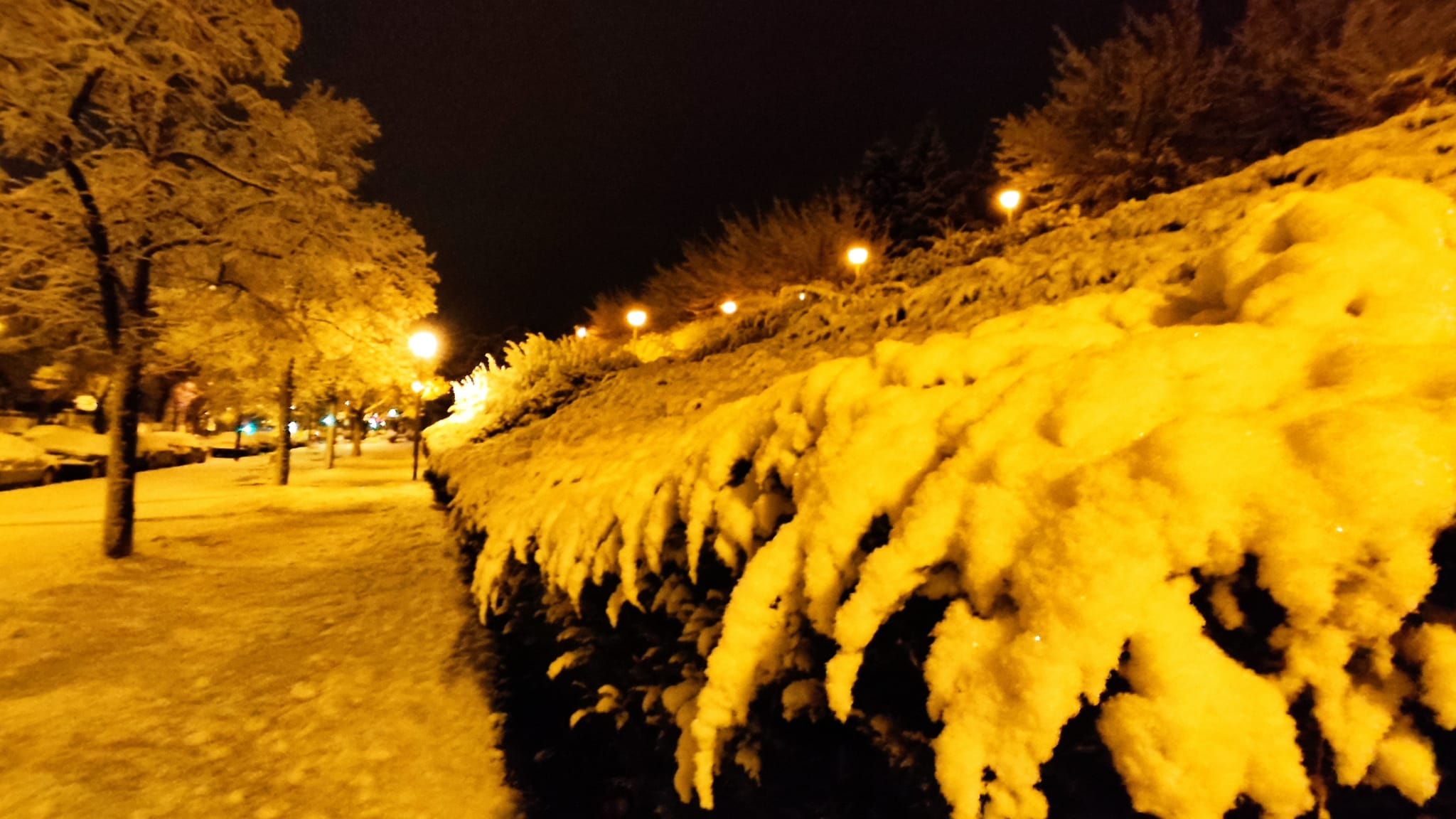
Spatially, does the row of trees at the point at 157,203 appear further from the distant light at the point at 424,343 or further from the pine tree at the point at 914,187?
the pine tree at the point at 914,187

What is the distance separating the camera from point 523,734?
12.6 feet

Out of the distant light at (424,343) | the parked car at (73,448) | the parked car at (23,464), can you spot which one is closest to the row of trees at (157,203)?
the distant light at (424,343)

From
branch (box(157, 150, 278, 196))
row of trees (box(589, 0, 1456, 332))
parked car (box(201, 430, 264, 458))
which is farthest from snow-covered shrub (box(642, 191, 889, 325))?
parked car (box(201, 430, 264, 458))

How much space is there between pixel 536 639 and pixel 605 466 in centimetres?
105

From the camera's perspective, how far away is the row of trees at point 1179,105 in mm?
15773

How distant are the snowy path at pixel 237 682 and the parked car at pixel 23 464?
25.7ft

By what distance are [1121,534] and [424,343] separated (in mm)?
15489

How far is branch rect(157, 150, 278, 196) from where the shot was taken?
762cm

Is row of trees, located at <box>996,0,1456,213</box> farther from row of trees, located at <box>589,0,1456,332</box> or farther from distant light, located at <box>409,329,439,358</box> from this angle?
distant light, located at <box>409,329,439,358</box>

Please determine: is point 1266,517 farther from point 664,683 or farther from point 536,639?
point 536,639

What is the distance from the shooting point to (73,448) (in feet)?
56.4

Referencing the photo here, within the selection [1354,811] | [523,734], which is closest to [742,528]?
[1354,811]

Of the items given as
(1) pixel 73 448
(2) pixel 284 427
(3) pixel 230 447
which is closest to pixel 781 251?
(2) pixel 284 427

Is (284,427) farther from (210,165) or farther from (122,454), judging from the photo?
(210,165)
